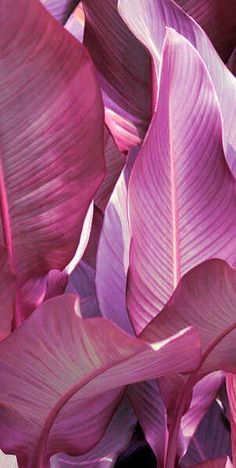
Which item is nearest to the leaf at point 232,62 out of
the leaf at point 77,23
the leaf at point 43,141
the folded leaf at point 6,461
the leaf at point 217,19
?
the leaf at point 217,19

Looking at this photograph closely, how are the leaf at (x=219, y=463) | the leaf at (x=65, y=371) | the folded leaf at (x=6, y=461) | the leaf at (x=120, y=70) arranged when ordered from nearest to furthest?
1. the leaf at (x=65, y=371)
2. the leaf at (x=219, y=463)
3. the leaf at (x=120, y=70)
4. the folded leaf at (x=6, y=461)

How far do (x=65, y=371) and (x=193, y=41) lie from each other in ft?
0.96

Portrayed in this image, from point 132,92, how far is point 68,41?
226 millimetres

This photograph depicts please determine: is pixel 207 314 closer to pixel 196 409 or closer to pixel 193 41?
pixel 196 409

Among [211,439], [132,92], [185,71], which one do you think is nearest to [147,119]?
[132,92]

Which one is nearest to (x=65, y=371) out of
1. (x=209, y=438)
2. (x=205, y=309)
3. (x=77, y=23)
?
(x=205, y=309)

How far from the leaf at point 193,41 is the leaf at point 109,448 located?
0.69 feet

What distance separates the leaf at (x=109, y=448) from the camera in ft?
2.05

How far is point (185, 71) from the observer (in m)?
0.52

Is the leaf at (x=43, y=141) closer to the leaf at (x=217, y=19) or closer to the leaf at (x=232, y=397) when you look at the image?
the leaf at (x=232, y=397)

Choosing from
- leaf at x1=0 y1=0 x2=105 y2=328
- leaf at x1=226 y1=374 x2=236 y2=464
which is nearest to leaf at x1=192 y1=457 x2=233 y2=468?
leaf at x1=226 y1=374 x2=236 y2=464

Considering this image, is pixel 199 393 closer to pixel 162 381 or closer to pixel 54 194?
pixel 162 381

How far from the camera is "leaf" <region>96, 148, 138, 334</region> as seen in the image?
0.59 meters

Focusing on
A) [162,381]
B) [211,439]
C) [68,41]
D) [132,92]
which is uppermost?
[68,41]
